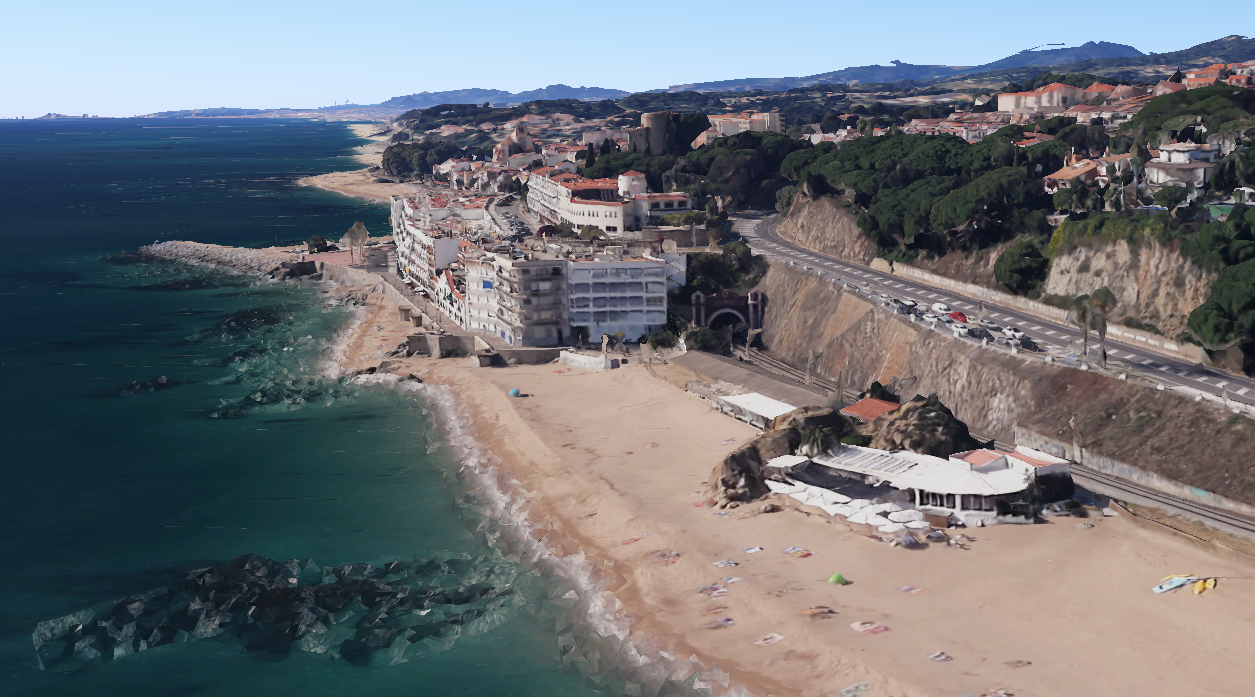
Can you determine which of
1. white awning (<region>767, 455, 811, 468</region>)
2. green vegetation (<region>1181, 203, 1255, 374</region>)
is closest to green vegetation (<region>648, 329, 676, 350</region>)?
white awning (<region>767, 455, 811, 468</region>)

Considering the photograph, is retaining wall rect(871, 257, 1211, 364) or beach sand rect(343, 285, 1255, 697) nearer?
beach sand rect(343, 285, 1255, 697)

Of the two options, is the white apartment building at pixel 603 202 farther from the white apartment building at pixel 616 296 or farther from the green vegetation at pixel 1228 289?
the green vegetation at pixel 1228 289

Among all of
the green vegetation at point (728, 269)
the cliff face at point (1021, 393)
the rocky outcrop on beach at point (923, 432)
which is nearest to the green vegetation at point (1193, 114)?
the green vegetation at point (728, 269)

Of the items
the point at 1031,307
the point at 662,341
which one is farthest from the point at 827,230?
the point at 1031,307

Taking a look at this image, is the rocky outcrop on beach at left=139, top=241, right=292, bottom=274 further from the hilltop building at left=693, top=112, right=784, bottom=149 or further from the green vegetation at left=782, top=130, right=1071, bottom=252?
the hilltop building at left=693, top=112, right=784, bottom=149

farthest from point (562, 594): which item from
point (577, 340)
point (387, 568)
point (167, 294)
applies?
point (167, 294)

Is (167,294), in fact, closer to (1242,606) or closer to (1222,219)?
(1222,219)
